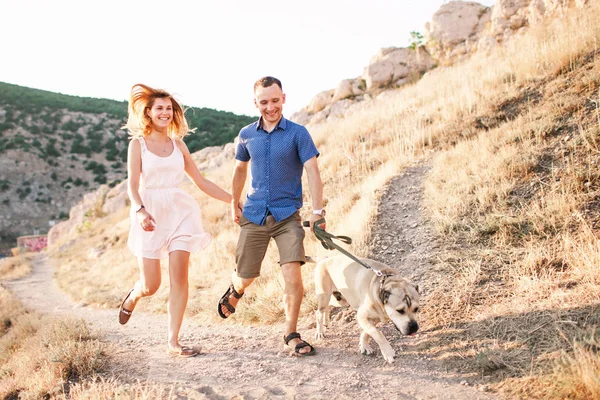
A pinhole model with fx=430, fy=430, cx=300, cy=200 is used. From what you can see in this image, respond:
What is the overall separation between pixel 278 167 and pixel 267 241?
0.72 m

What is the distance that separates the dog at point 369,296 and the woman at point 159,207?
1.27 metres

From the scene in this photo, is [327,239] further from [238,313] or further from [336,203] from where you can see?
[336,203]

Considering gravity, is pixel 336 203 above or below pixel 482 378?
above

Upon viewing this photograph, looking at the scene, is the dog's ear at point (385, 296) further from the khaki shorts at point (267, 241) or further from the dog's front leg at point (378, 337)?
the khaki shorts at point (267, 241)

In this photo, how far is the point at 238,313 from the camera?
5637 mm

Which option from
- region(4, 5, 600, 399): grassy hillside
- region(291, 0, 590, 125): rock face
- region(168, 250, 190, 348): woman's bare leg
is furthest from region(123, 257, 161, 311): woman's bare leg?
region(291, 0, 590, 125): rock face

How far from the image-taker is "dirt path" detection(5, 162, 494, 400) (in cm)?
314

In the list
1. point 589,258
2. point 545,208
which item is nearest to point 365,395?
point 589,258

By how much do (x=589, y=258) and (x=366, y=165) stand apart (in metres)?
6.19

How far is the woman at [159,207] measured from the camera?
3992mm

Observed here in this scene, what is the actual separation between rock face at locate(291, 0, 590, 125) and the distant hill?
16.5 m

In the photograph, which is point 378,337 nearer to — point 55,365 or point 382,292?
point 382,292

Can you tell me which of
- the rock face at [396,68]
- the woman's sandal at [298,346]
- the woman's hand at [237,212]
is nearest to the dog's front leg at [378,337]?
the woman's sandal at [298,346]

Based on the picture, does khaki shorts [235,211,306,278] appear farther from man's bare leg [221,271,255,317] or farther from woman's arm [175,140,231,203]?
woman's arm [175,140,231,203]
